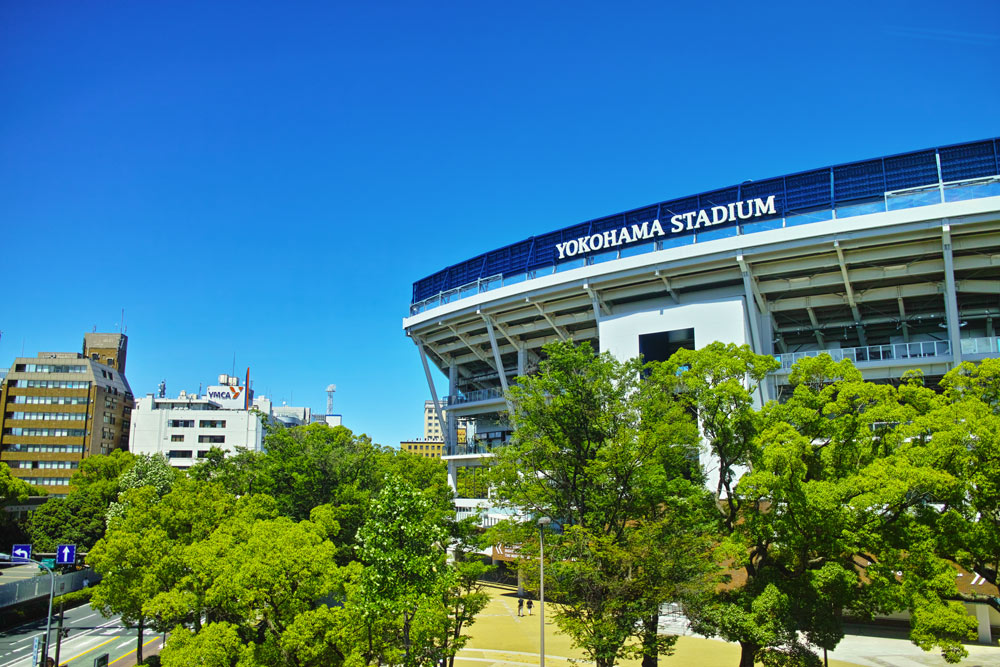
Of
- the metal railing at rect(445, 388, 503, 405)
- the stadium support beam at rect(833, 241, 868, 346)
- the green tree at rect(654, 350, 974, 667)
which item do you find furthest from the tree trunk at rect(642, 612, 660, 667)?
the metal railing at rect(445, 388, 503, 405)

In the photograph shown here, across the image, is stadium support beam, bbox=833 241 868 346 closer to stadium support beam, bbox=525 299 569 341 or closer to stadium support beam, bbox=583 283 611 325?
stadium support beam, bbox=583 283 611 325

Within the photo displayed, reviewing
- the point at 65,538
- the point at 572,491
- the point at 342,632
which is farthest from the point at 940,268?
the point at 65,538

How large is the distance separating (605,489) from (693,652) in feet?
46.6

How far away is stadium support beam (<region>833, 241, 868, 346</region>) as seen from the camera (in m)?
37.8

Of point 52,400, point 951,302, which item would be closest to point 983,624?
point 951,302

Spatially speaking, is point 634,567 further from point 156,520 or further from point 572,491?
point 156,520

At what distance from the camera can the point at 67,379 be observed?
289 feet

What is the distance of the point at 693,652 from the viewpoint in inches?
1340

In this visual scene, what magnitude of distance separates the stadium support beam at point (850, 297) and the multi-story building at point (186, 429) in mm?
86608

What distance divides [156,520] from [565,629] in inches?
712

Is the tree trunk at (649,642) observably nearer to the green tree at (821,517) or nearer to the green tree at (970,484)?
the green tree at (821,517)

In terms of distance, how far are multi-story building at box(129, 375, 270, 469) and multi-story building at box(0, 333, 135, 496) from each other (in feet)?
20.9

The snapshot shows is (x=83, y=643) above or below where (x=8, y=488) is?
below

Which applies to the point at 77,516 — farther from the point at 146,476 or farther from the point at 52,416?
the point at 52,416
